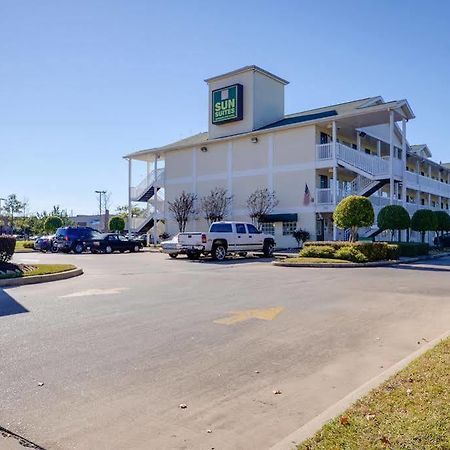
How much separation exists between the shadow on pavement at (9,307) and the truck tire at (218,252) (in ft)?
43.6

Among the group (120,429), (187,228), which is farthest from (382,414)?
(187,228)

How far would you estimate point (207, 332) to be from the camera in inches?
288

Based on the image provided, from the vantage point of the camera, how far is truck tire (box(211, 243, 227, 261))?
23444mm

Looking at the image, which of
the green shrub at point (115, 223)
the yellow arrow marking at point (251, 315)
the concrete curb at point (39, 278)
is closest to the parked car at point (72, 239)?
the concrete curb at point (39, 278)

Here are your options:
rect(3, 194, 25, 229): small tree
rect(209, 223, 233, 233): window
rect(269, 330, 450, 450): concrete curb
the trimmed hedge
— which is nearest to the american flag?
rect(209, 223, 233, 233): window

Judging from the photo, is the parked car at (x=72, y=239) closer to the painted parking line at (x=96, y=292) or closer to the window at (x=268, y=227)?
the window at (x=268, y=227)

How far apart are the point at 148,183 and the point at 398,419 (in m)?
40.2

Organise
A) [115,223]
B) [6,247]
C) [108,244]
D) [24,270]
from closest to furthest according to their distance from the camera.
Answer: [24,270]
[6,247]
[108,244]
[115,223]

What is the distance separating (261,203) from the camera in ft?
110

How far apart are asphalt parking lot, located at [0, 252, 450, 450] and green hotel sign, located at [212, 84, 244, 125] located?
2681cm

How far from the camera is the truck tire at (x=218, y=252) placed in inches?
923

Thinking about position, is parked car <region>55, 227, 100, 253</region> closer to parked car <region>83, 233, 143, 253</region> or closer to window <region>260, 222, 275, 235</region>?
parked car <region>83, 233, 143, 253</region>

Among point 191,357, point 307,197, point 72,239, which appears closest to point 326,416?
point 191,357

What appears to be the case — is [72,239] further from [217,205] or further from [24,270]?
[24,270]
